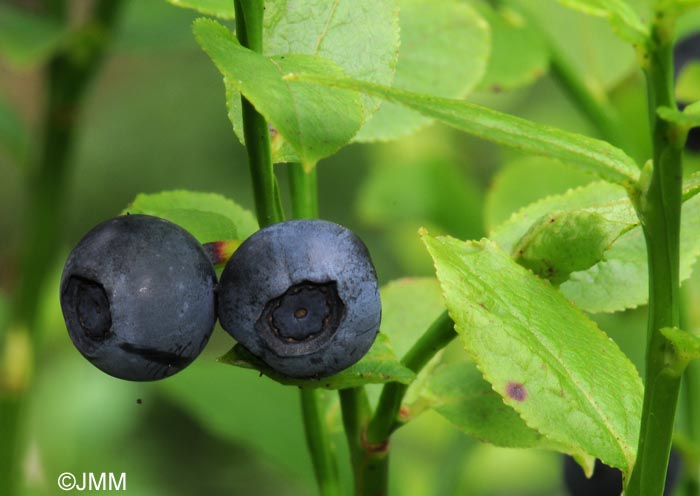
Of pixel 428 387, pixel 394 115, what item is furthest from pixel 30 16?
pixel 428 387

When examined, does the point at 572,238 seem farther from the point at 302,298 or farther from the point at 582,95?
the point at 582,95

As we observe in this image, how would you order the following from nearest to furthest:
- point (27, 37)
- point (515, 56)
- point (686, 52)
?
point (686, 52), point (515, 56), point (27, 37)

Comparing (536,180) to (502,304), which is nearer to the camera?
(502,304)

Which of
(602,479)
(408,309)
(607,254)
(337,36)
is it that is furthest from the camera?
(602,479)

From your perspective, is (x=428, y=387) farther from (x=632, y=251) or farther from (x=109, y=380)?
(x=109, y=380)

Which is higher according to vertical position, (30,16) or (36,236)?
(30,16)

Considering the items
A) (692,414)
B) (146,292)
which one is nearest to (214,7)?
(146,292)

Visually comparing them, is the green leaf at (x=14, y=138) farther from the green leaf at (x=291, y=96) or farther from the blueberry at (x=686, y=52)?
the green leaf at (x=291, y=96)

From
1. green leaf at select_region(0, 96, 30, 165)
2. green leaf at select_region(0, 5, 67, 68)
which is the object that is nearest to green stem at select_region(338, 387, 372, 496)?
green leaf at select_region(0, 5, 67, 68)
